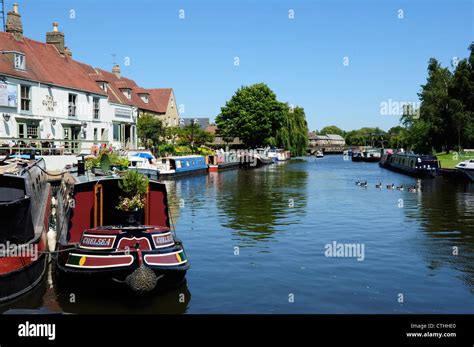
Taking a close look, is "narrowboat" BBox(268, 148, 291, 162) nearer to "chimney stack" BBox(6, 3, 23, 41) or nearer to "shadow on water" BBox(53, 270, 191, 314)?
"chimney stack" BBox(6, 3, 23, 41)

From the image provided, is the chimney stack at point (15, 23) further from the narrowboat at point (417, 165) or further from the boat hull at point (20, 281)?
the narrowboat at point (417, 165)

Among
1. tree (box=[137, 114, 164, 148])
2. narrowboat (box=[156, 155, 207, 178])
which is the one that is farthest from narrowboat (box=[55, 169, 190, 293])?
tree (box=[137, 114, 164, 148])

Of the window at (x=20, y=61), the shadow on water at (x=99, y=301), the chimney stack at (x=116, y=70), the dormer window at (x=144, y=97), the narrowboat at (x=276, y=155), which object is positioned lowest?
the shadow on water at (x=99, y=301)

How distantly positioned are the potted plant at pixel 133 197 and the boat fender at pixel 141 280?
2.09 m

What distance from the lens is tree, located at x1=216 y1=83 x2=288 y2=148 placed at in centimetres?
9944

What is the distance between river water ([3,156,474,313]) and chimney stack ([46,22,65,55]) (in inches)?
1118

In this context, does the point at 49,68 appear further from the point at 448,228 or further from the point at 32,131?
the point at 448,228

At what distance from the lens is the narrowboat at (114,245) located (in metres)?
12.2

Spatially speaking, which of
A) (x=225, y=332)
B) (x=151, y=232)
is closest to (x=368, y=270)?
(x=151, y=232)

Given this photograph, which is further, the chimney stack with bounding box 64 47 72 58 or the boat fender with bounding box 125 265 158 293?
the chimney stack with bounding box 64 47 72 58

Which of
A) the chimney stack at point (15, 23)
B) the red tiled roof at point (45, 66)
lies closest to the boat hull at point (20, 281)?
the red tiled roof at point (45, 66)

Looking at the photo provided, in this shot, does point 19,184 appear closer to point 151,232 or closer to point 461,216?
point 151,232

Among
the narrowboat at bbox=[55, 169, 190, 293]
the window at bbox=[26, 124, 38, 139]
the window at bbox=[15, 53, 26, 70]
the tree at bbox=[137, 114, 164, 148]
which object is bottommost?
the narrowboat at bbox=[55, 169, 190, 293]

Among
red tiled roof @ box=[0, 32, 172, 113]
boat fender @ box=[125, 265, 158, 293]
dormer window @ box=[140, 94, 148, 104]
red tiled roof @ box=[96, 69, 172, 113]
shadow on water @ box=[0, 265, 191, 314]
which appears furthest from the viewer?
dormer window @ box=[140, 94, 148, 104]
